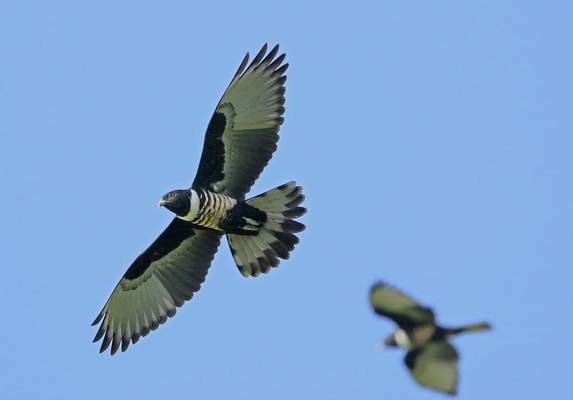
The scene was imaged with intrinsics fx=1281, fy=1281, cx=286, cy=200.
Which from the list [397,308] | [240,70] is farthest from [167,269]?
[397,308]

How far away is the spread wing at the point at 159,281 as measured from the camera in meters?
16.6

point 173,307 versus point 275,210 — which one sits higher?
point 275,210

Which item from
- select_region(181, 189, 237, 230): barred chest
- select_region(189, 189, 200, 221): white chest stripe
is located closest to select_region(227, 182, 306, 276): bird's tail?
select_region(181, 189, 237, 230): barred chest

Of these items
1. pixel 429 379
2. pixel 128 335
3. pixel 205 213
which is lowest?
pixel 429 379

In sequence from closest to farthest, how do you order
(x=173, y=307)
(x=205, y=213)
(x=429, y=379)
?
(x=429, y=379), (x=205, y=213), (x=173, y=307)

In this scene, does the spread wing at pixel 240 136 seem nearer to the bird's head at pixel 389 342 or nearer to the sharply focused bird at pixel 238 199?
the sharply focused bird at pixel 238 199

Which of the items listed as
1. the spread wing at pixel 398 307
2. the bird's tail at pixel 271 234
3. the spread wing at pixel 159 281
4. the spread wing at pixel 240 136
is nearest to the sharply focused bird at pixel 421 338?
the spread wing at pixel 398 307

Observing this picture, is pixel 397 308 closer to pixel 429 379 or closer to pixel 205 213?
pixel 429 379

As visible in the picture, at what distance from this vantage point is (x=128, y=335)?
17.0 meters

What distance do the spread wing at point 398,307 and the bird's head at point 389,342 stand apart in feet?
0.97

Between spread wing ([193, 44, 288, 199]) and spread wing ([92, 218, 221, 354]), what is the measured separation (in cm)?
83

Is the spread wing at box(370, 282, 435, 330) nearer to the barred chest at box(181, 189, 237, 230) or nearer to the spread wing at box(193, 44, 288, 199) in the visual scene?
the barred chest at box(181, 189, 237, 230)

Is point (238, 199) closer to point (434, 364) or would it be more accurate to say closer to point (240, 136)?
point (240, 136)

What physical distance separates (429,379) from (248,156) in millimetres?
5195
